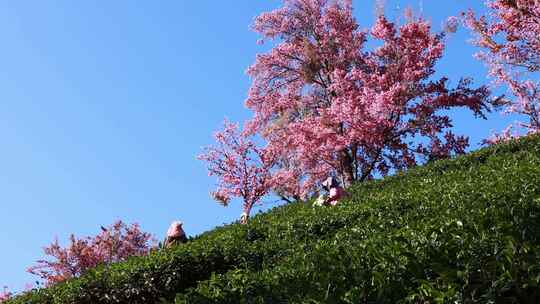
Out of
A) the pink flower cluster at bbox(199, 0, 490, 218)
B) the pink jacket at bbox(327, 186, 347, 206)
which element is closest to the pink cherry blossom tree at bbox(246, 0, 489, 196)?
the pink flower cluster at bbox(199, 0, 490, 218)

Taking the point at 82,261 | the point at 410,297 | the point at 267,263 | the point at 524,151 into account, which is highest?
the point at 82,261

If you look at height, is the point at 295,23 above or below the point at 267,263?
above

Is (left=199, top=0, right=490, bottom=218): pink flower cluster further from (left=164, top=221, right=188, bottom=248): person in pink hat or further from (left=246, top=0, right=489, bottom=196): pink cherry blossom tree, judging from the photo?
(left=164, top=221, right=188, bottom=248): person in pink hat

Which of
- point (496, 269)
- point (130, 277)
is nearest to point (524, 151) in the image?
point (130, 277)

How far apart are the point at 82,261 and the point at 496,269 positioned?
82.8 feet

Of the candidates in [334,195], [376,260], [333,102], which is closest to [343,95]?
[333,102]

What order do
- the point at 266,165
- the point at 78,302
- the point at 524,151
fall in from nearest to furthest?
the point at 78,302
the point at 524,151
the point at 266,165

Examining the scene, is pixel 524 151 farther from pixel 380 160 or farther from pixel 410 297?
pixel 410 297

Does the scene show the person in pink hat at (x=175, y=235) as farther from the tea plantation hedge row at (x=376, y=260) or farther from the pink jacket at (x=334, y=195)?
the pink jacket at (x=334, y=195)

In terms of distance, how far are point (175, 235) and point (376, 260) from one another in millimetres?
9147

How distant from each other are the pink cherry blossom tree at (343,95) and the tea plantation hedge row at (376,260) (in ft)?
40.9

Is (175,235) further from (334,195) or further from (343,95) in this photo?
(343,95)

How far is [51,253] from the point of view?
28.1 meters

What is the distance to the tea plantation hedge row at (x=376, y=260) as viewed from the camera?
532 centimetres
